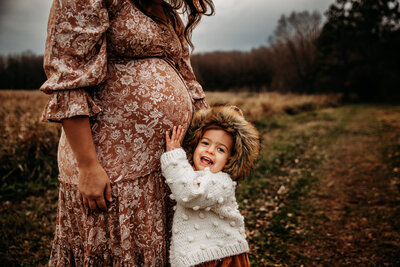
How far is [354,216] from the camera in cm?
344

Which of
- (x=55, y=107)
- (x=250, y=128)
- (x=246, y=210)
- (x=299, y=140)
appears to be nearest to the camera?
(x=55, y=107)

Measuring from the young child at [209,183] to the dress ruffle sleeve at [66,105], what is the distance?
0.44 metres

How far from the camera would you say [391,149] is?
21.0 ft

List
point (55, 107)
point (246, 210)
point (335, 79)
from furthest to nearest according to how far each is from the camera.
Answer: point (335, 79) → point (246, 210) → point (55, 107)

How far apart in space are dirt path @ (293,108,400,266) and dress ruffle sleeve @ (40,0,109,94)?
279 cm

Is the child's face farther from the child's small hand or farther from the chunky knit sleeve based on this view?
the child's small hand

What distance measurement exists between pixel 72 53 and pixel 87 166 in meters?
0.46

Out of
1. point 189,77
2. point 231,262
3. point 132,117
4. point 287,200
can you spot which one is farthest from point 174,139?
point 287,200

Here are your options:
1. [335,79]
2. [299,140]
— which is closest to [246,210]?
[299,140]

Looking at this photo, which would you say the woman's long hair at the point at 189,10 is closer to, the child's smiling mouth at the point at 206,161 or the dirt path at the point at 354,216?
the child's smiling mouth at the point at 206,161

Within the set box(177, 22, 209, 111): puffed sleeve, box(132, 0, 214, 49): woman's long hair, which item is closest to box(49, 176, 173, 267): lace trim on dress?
box(177, 22, 209, 111): puffed sleeve

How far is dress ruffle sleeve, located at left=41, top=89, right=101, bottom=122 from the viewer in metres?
0.97

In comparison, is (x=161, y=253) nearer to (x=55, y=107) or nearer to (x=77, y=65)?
(x=55, y=107)

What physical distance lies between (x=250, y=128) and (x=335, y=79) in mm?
25928
